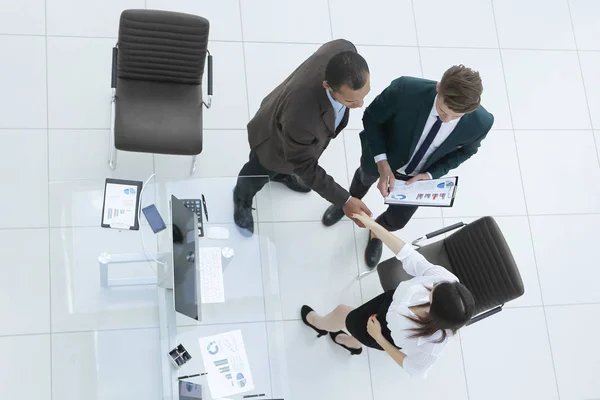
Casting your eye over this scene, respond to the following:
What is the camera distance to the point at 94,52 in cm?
392

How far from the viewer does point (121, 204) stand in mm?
3014

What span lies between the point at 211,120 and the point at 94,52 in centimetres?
89

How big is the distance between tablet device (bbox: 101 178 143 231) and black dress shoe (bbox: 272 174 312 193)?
114 centimetres

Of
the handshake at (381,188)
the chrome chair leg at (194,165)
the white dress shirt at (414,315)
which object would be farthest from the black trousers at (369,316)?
the chrome chair leg at (194,165)

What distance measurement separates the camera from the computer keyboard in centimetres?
298

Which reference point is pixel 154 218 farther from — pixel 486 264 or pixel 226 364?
pixel 486 264

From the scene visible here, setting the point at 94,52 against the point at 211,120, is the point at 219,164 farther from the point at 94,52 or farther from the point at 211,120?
the point at 94,52

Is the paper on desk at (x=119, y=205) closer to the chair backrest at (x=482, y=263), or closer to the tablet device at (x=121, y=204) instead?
the tablet device at (x=121, y=204)

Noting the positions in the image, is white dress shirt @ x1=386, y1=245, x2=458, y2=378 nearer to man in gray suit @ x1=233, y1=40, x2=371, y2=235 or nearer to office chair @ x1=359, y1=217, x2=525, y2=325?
office chair @ x1=359, y1=217, x2=525, y2=325

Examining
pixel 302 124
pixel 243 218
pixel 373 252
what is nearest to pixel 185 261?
pixel 243 218

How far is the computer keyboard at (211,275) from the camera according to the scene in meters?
2.98

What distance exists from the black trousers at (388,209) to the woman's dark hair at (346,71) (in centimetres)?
110

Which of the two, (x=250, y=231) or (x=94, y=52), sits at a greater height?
(x=94, y=52)

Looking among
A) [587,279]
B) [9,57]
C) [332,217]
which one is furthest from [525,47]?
[9,57]
